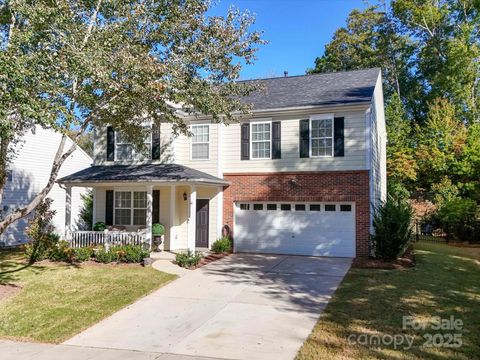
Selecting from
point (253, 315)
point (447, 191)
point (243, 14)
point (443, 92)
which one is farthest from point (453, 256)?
point (443, 92)

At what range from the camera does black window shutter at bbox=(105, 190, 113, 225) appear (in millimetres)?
17922

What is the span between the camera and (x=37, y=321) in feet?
27.8

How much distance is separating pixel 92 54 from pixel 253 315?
6.84 metres

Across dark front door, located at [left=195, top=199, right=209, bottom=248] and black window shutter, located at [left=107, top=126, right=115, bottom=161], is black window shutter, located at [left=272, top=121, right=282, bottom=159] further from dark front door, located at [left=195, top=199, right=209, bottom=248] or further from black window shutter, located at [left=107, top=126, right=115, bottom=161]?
black window shutter, located at [left=107, top=126, right=115, bottom=161]

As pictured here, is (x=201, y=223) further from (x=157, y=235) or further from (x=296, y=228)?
(x=296, y=228)

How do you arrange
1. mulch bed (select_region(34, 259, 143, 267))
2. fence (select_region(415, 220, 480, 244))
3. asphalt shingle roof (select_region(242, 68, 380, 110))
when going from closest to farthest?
mulch bed (select_region(34, 259, 143, 267)) < asphalt shingle roof (select_region(242, 68, 380, 110)) < fence (select_region(415, 220, 480, 244))

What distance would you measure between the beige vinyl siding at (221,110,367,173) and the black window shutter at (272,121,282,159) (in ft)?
0.40

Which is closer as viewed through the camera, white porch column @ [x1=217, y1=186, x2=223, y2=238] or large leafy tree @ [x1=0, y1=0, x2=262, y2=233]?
large leafy tree @ [x1=0, y1=0, x2=262, y2=233]

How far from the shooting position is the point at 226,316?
27.8 ft

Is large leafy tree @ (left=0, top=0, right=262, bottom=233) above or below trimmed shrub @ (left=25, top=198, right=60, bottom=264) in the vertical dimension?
above

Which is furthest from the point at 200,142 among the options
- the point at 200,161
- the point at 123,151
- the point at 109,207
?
the point at 109,207

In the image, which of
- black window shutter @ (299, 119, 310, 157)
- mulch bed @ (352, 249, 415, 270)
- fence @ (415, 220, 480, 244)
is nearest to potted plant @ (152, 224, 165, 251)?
black window shutter @ (299, 119, 310, 157)

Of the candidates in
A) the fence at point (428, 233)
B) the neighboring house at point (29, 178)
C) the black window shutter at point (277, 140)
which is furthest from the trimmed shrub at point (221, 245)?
the fence at point (428, 233)

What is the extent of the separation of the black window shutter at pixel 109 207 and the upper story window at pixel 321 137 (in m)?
8.89
